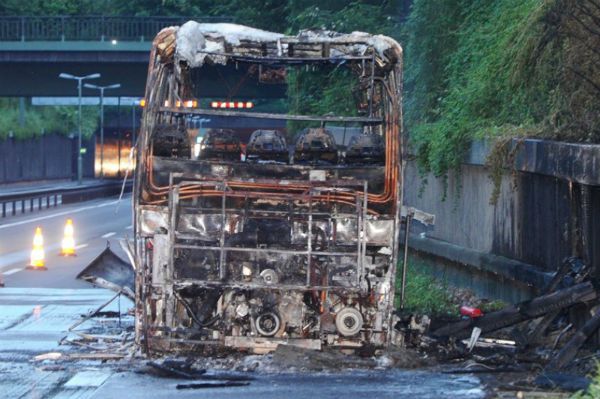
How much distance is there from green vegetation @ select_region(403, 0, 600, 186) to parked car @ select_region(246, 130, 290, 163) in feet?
9.04

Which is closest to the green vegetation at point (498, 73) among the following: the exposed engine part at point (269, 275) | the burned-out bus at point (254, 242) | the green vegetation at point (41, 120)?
the burned-out bus at point (254, 242)

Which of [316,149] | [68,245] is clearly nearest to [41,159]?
[68,245]

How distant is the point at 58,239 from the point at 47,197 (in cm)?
2214

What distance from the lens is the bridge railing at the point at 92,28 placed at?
54.1 meters

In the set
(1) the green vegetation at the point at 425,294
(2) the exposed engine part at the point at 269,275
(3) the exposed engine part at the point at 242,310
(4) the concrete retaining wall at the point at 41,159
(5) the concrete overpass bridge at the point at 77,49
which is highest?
(5) the concrete overpass bridge at the point at 77,49

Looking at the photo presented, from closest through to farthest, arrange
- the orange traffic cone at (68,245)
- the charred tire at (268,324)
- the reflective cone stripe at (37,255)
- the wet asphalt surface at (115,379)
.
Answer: the wet asphalt surface at (115,379) < the charred tire at (268,324) < the reflective cone stripe at (37,255) < the orange traffic cone at (68,245)

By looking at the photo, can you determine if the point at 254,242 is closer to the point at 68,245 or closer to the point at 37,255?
the point at 37,255

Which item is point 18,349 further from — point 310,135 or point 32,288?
point 32,288

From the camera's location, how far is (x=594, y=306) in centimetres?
1280

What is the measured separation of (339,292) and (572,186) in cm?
270

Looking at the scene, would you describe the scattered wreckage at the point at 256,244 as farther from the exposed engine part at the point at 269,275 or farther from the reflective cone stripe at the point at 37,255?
the reflective cone stripe at the point at 37,255

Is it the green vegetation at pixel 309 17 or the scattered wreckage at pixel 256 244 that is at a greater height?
the green vegetation at pixel 309 17

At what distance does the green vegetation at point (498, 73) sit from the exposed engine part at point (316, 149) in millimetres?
2268

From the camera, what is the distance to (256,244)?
12961 mm
